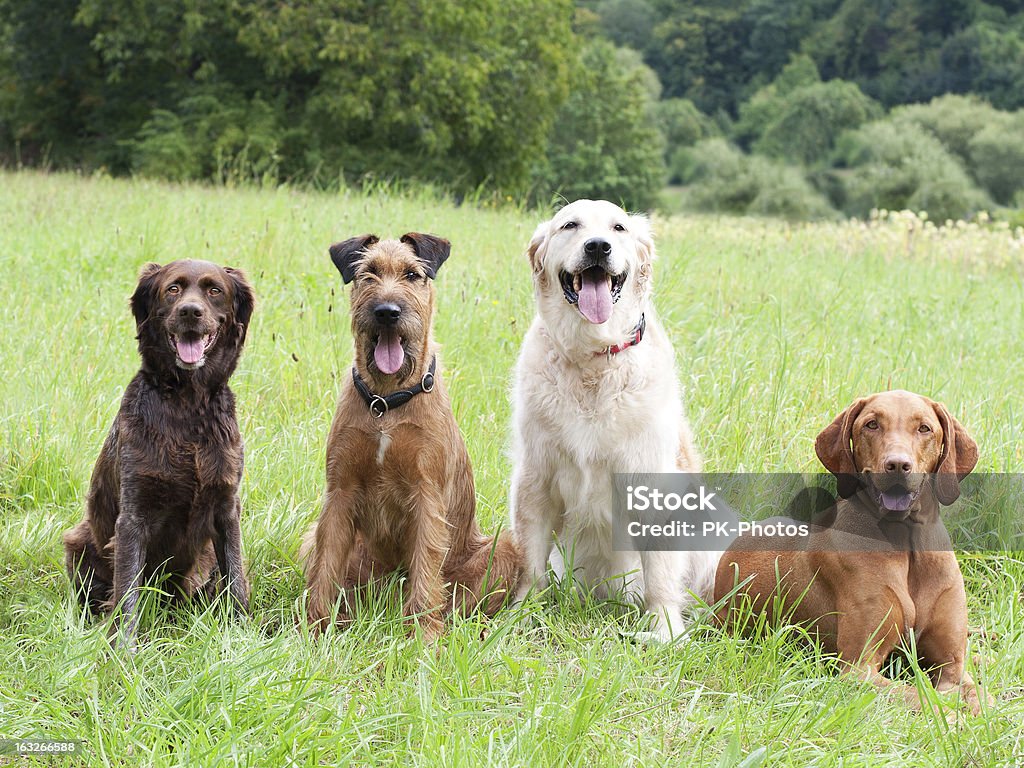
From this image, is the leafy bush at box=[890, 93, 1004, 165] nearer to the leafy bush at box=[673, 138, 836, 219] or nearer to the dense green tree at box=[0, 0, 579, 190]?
the leafy bush at box=[673, 138, 836, 219]

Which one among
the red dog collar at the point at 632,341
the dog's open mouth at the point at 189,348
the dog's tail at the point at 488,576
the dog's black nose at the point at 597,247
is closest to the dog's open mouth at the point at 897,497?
the red dog collar at the point at 632,341

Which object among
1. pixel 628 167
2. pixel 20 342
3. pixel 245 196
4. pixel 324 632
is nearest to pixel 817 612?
pixel 324 632

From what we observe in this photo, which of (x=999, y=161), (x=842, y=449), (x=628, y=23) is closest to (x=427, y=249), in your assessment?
(x=842, y=449)

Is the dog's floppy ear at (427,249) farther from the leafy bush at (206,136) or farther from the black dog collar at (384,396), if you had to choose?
the leafy bush at (206,136)

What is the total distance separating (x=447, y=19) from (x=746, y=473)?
17085 mm

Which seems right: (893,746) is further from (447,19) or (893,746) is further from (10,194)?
(447,19)

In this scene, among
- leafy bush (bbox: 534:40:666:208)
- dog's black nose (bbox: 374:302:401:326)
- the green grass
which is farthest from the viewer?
leafy bush (bbox: 534:40:666:208)

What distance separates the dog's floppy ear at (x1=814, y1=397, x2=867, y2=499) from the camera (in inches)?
140

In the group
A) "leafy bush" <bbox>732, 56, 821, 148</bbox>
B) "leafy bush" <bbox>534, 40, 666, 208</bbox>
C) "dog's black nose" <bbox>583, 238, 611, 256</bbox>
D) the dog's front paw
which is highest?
"leafy bush" <bbox>732, 56, 821, 148</bbox>

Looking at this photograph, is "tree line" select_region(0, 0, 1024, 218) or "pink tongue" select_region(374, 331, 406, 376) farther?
"tree line" select_region(0, 0, 1024, 218)

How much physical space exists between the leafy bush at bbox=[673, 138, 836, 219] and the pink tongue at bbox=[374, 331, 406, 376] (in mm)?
40225

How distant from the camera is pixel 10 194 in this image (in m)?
11.0

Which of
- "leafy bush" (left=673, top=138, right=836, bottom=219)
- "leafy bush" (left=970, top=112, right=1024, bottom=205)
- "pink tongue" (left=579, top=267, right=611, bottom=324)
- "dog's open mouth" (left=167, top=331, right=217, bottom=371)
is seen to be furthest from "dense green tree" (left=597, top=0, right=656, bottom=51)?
"dog's open mouth" (left=167, top=331, right=217, bottom=371)

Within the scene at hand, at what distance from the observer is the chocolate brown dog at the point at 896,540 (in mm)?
3383
